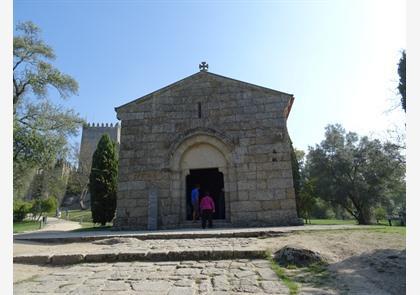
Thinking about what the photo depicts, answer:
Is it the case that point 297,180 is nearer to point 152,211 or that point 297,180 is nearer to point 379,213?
point 152,211

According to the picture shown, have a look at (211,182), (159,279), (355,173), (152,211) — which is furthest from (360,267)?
(355,173)

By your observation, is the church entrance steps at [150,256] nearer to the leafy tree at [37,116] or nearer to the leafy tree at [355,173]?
the leafy tree at [37,116]

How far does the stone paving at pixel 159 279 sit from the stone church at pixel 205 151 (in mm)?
5098

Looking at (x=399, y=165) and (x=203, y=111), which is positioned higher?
(x=203, y=111)

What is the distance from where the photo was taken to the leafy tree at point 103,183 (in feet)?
49.2

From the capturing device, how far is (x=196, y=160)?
37.0 feet

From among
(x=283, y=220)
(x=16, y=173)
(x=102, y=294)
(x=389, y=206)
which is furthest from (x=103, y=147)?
(x=389, y=206)

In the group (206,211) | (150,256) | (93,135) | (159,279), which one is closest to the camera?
(159,279)

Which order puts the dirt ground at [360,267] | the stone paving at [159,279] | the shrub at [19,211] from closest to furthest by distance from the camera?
the dirt ground at [360,267] < the stone paving at [159,279] < the shrub at [19,211]

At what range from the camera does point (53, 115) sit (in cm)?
1938

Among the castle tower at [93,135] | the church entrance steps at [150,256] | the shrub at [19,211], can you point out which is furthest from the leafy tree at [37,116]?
the castle tower at [93,135]

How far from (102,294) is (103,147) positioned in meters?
13.5

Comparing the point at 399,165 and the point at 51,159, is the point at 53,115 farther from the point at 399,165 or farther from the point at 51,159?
the point at 399,165

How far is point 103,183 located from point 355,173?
22.7 metres
